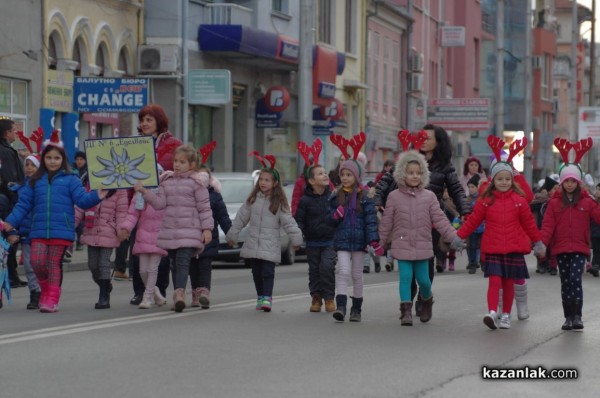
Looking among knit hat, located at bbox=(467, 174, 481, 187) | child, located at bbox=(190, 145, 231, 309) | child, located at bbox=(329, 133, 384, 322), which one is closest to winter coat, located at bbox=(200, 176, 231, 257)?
child, located at bbox=(190, 145, 231, 309)

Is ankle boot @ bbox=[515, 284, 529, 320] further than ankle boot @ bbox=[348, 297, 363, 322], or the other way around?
ankle boot @ bbox=[515, 284, 529, 320]

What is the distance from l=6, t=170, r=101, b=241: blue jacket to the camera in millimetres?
15148

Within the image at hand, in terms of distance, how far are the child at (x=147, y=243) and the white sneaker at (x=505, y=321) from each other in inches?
134

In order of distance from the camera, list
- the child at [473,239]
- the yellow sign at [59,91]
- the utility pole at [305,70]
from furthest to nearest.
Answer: the utility pole at [305,70] → the yellow sign at [59,91] → the child at [473,239]

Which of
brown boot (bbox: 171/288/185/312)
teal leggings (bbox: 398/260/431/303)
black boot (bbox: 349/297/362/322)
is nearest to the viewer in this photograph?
teal leggings (bbox: 398/260/431/303)

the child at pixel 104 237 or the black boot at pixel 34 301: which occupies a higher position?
the child at pixel 104 237

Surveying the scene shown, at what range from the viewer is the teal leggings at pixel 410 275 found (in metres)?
14.4

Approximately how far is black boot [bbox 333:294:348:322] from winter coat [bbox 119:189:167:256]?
6.36ft

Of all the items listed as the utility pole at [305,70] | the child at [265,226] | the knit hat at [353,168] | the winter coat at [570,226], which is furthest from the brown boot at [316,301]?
the utility pole at [305,70]

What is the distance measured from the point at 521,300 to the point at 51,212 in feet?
14.7

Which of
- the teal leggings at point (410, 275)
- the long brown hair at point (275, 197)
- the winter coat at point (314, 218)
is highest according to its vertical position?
the long brown hair at point (275, 197)

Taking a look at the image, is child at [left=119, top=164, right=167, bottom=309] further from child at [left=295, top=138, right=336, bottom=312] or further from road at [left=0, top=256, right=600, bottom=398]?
child at [left=295, top=138, right=336, bottom=312]

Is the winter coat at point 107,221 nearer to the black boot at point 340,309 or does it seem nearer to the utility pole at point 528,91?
the black boot at point 340,309

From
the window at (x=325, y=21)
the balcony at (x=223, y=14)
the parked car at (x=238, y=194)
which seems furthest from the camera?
the window at (x=325, y=21)
